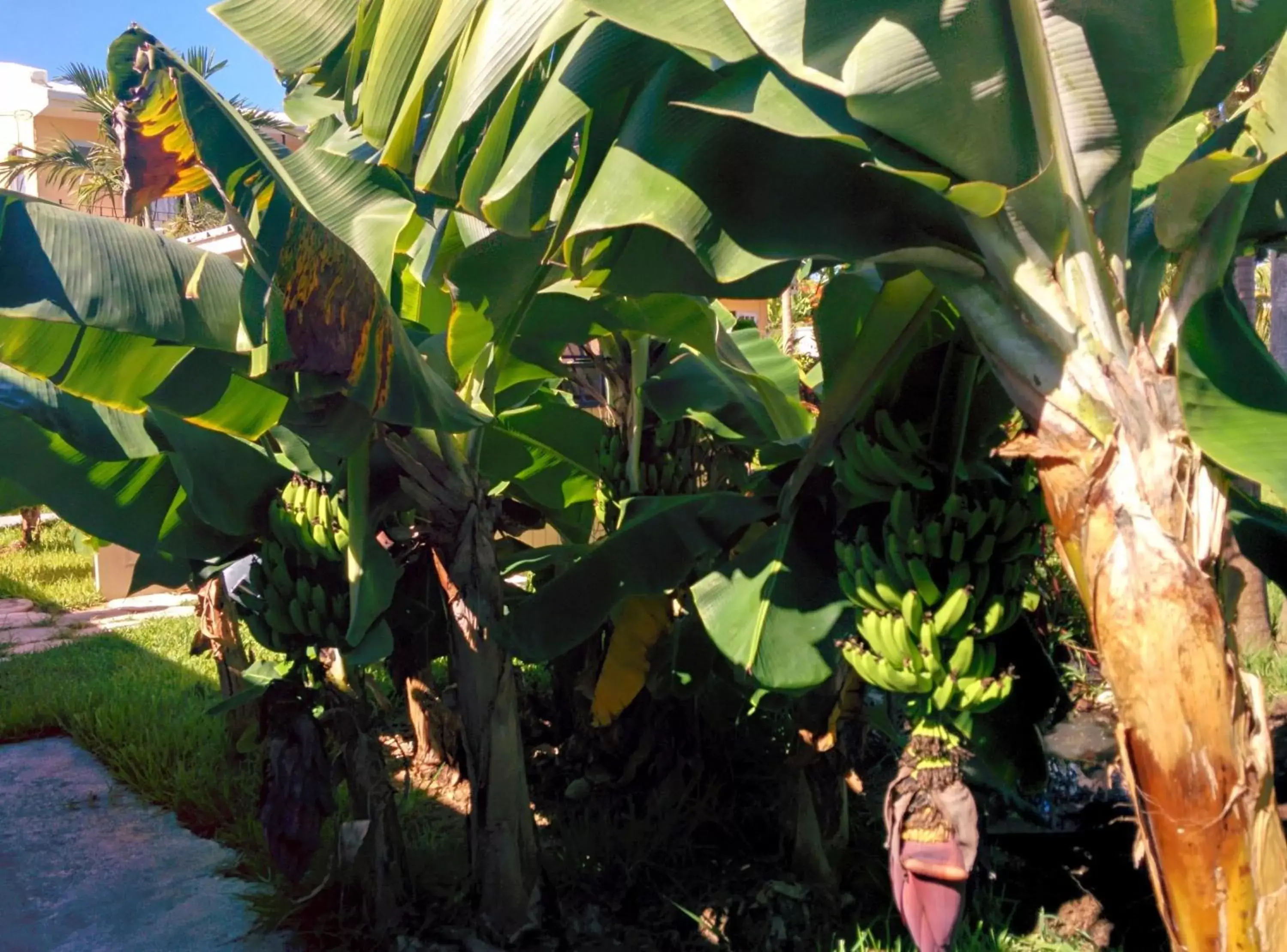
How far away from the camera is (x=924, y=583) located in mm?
2406

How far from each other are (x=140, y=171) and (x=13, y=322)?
535 mm

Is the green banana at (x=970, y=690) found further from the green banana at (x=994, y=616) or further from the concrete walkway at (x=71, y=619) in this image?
the concrete walkway at (x=71, y=619)

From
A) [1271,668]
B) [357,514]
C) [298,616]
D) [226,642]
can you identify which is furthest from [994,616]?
[1271,668]

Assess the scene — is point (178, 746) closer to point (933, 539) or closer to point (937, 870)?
point (937, 870)

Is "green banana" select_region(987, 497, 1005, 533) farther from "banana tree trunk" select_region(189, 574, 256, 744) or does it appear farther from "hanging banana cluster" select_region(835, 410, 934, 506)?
"banana tree trunk" select_region(189, 574, 256, 744)

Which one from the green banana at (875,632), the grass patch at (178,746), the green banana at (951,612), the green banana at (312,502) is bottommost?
the grass patch at (178,746)

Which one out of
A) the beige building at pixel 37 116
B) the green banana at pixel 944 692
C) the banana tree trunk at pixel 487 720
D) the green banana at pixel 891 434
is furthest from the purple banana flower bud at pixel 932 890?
the beige building at pixel 37 116

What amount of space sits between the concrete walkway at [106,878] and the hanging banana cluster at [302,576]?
1222 millimetres

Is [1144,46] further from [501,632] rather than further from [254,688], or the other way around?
[254,688]

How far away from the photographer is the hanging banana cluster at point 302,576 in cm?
310

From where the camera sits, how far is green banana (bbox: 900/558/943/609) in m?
2.41

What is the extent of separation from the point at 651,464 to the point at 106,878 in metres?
2.86

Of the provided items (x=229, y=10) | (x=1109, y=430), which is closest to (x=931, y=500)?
(x=1109, y=430)

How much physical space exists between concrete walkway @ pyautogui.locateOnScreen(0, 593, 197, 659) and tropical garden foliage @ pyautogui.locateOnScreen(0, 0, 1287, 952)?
534 centimetres
